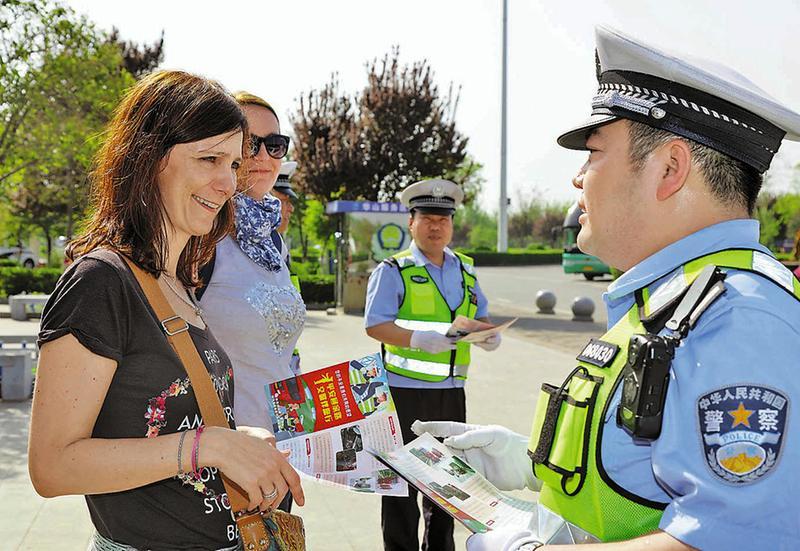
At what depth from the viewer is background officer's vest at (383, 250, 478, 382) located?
4.31 metres

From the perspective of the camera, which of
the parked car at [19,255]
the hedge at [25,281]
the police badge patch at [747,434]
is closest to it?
the police badge patch at [747,434]

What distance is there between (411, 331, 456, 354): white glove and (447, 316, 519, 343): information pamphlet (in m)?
0.08

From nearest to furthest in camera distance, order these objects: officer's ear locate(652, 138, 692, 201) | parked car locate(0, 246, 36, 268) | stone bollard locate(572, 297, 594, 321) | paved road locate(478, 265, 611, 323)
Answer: officer's ear locate(652, 138, 692, 201) < stone bollard locate(572, 297, 594, 321) < paved road locate(478, 265, 611, 323) < parked car locate(0, 246, 36, 268)

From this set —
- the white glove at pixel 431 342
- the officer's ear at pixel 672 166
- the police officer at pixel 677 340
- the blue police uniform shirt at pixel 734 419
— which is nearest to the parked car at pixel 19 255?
the white glove at pixel 431 342

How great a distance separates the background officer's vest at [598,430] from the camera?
1471 millimetres

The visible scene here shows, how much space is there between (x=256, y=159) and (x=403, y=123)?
1806 cm

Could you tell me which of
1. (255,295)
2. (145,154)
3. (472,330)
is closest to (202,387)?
(145,154)

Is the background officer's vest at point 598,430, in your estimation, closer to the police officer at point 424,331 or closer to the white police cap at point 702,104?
the white police cap at point 702,104

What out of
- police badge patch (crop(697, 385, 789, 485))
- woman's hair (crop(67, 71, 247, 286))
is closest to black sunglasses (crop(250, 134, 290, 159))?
woman's hair (crop(67, 71, 247, 286))

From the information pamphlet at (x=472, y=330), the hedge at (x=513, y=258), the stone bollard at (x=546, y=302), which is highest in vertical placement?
the information pamphlet at (x=472, y=330)

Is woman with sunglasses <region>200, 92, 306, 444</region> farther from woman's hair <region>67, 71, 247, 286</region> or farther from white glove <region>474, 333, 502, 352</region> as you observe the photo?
white glove <region>474, 333, 502, 352</region>

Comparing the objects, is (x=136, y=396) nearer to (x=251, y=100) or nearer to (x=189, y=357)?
(x=189, y=357)

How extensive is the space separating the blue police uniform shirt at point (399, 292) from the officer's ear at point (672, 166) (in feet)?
9.27

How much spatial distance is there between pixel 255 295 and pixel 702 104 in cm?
173
